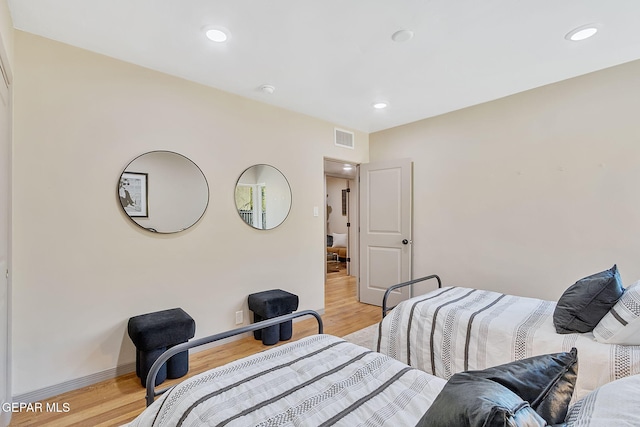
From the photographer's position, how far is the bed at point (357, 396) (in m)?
0.69

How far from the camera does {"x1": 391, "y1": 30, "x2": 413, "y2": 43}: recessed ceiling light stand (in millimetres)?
2033

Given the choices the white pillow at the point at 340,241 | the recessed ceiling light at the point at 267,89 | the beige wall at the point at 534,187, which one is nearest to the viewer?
the beige wall at the point at 534,187

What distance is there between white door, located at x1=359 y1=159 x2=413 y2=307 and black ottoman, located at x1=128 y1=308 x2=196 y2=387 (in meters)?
2.63

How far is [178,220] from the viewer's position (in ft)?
8.87

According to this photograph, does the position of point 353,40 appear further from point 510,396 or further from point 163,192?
point 510,396

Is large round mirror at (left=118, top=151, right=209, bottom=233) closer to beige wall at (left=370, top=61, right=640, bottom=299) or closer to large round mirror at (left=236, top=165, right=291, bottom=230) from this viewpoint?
large round mirror at (left=236, top=165, right=291, bottom=230)

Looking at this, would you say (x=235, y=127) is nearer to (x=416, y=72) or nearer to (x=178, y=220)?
(x=178, y=220)

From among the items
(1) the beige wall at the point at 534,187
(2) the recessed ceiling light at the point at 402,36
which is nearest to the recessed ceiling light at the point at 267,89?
(2) the recessed ceiling light at the point at 402,36

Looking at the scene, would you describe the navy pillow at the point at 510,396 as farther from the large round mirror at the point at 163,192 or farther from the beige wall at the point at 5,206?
the large round mirror at the point at 163,192

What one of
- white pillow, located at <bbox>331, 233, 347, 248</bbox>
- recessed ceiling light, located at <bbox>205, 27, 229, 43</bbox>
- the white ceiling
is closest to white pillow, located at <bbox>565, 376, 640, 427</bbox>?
the white ceiling

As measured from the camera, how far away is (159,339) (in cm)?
219

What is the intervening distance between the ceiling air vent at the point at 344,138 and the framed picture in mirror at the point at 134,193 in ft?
8.00

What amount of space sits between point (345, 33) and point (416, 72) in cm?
88

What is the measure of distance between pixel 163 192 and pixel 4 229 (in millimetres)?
1030
